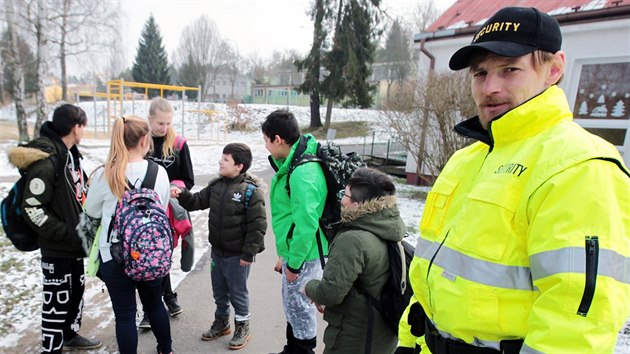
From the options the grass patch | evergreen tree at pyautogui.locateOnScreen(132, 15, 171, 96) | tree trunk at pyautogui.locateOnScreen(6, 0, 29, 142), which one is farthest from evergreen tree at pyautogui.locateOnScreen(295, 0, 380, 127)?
evergreen tree at pyautogui.locateOnScreen(132, 15, 171, 96)

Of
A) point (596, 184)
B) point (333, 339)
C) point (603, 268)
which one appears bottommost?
point (333, 339)

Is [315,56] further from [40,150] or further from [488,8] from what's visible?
[40,150]

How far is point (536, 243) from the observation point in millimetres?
1003

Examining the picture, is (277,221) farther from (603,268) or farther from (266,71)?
(266,71)

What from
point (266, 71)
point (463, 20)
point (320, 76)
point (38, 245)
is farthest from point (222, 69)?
point (38, 245)

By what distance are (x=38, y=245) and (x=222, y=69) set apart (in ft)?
194

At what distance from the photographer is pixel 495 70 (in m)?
1.26

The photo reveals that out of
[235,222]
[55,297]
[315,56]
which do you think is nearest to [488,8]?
[235,222]

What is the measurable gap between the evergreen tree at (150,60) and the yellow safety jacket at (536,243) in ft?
175

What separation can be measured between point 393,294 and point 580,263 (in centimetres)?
138

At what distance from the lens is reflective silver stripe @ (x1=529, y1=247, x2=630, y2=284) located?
91cm

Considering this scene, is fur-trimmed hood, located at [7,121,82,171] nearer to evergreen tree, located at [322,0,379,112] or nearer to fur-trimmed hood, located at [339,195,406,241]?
fur-trimmed hood, located at [339,195,406,241]

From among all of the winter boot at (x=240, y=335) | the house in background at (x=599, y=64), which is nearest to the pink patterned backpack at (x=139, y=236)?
the winter boot at (x=240, y=335)

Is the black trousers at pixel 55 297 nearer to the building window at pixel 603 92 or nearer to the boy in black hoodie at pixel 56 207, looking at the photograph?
the boy in black hoodie at pixel 56 207
